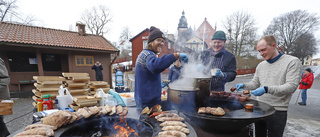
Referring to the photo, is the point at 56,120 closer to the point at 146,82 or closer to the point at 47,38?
the point at 146,82

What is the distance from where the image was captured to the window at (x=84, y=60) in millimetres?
9945

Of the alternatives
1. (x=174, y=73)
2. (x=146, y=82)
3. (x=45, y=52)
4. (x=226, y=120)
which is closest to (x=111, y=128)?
(x=146, y=82)

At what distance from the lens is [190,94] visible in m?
1.76

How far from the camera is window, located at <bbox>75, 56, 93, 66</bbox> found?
9.95 metres

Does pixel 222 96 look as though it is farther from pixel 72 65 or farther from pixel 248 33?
pixel 248 33

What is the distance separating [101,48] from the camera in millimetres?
10414

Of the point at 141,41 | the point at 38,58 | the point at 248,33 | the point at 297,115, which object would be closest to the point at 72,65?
the point at 38,58

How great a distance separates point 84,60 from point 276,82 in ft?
37.6

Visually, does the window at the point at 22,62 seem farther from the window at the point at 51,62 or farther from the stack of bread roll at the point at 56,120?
the stack of bread roll at the point at 56,120

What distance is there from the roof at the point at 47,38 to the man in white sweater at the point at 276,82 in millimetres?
10507

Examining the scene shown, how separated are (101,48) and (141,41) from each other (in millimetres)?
13537

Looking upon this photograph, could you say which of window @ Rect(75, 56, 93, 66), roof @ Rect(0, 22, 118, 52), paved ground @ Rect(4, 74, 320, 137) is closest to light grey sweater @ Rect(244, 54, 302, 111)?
paved ground @ Rect(4, 74, 320, 137)

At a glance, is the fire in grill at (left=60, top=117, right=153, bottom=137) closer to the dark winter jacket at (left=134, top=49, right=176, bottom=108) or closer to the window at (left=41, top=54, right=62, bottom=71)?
the dark winter jacket at (left=134, top=49, right=176, bottom=108)

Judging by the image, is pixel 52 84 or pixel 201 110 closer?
pixel 201 110
